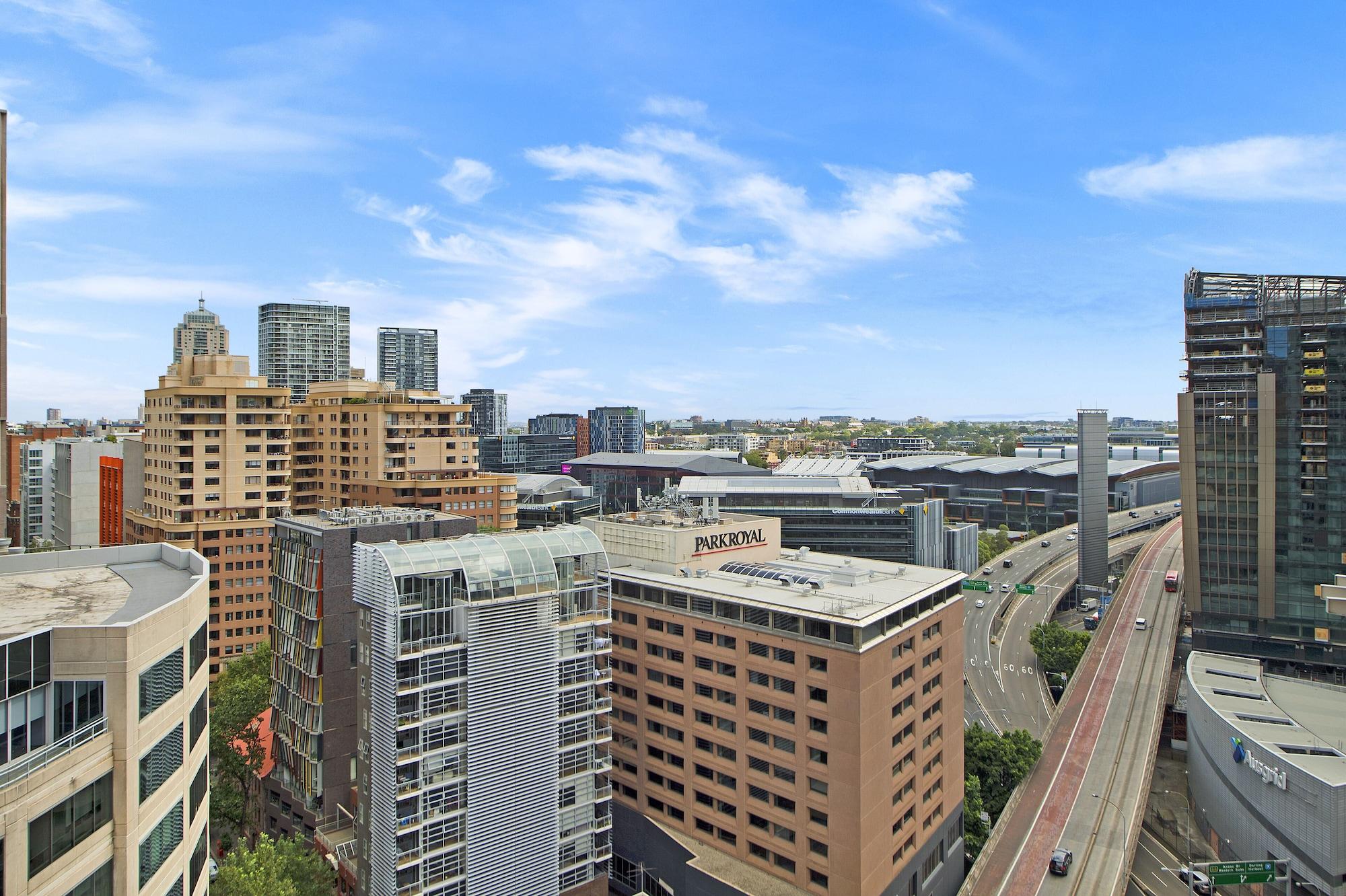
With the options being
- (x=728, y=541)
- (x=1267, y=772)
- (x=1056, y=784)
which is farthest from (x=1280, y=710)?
(x=728, y=541)

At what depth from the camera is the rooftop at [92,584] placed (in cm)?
2247

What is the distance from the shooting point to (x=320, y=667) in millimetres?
58219

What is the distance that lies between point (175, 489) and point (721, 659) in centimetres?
7712

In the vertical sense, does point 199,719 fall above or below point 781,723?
above

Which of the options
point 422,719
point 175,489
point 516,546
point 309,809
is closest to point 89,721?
point 422,719

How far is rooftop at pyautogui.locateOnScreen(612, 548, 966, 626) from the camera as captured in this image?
169 feet

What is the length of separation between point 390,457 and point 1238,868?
99353 mm

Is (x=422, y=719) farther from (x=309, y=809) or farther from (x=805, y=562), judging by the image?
(x=805, y=562)

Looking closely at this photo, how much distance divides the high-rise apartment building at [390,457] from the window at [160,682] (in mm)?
86152

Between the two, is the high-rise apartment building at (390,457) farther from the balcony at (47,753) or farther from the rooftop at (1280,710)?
the balcony at (47,753)

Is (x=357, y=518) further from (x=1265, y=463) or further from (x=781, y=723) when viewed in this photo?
(x=1265, y=463)

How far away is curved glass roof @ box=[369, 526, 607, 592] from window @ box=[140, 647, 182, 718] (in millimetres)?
20280

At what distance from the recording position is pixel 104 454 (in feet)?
463

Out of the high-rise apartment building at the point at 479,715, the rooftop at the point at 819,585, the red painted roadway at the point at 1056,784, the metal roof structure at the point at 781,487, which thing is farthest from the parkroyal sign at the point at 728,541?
the metal roof structure at the point at 781,487
